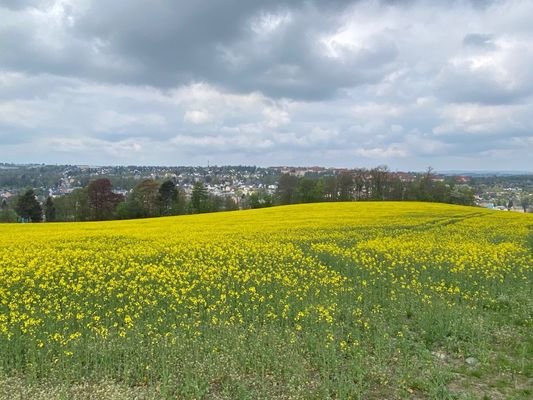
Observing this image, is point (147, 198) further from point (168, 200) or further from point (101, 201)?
point (101, 201)

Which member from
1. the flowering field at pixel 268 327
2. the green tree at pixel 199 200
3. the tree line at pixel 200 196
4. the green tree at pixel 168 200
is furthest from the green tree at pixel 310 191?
the flowering field at pixel 268 327

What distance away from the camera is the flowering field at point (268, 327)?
22.5ft

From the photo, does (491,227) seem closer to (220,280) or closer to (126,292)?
(220,280)

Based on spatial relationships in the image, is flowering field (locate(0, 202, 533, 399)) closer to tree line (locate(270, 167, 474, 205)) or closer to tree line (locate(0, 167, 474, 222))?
tree line (locate(0, 167, 474, 222))

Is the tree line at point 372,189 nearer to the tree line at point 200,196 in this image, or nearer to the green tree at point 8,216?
the tree line at point 200,196

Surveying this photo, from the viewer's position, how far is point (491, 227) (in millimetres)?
27484

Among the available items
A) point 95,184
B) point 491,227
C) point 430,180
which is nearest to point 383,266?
point 491,227

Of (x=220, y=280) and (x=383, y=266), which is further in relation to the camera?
(x=383, y=266)

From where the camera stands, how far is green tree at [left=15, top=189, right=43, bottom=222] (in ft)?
237

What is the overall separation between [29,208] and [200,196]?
26289 millimetres

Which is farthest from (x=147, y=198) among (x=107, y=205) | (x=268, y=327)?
(x=268, y=327)

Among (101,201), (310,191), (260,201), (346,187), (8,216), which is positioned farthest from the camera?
(346,187)

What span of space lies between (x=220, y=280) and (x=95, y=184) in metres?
67.8

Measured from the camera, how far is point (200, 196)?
76.1 m
